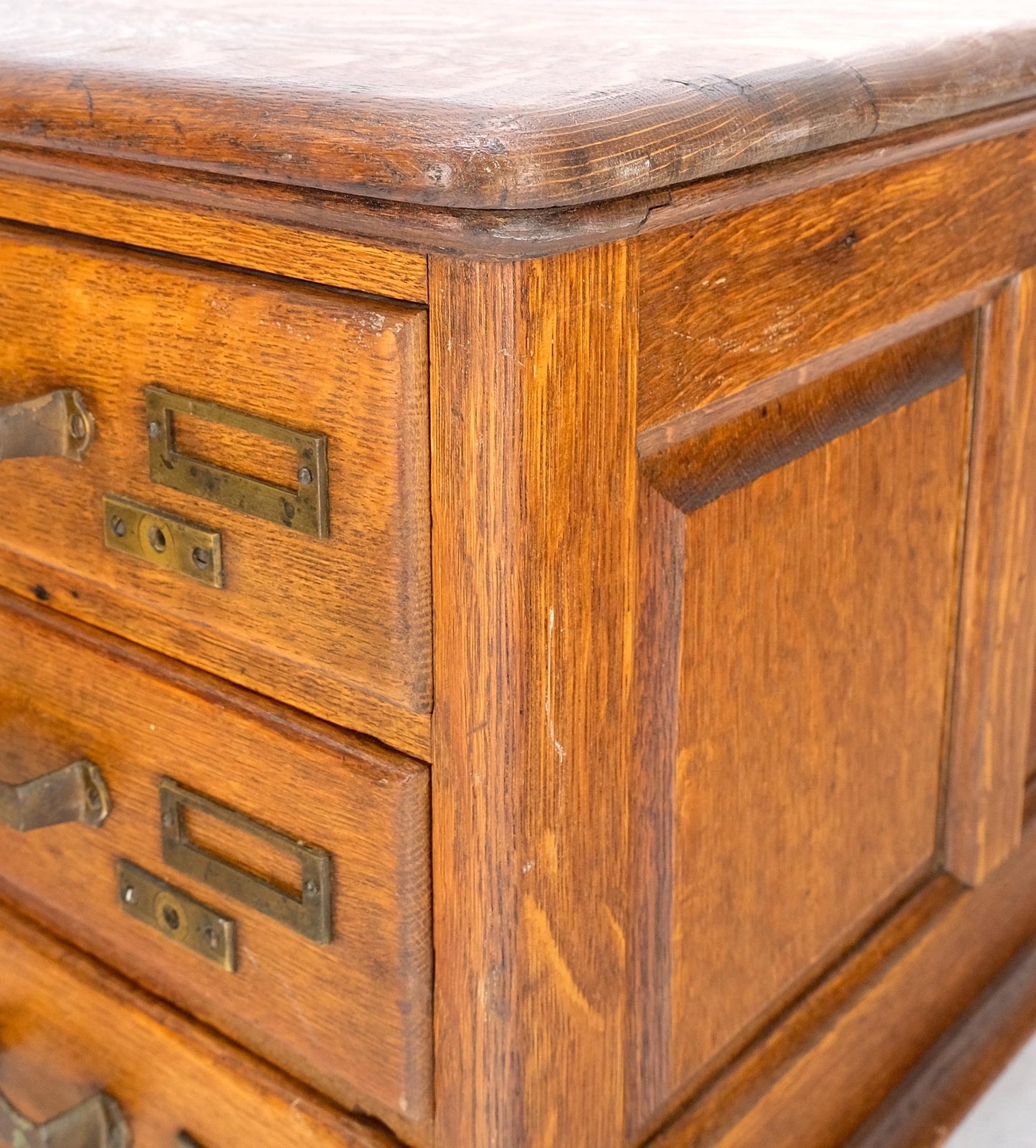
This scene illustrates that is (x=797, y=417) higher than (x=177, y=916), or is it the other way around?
(x=797, y=417)

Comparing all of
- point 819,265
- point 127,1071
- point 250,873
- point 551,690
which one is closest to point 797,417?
point 819,265

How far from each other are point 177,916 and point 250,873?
0.07 meters

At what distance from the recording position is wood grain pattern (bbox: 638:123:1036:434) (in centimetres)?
55

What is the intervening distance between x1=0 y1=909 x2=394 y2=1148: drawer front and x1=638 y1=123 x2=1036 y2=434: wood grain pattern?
36cm

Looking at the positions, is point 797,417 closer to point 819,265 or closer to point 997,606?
point 819,265

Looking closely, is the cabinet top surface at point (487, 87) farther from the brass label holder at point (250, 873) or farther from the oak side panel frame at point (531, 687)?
the brass label holder at point (250, 873)

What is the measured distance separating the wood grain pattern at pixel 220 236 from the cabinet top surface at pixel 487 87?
0.13ft

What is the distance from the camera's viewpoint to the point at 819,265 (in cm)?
61

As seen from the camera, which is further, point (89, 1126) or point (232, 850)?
point (89, 1126)

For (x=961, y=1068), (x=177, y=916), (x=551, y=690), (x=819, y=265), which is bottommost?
(x=961, y=1068)

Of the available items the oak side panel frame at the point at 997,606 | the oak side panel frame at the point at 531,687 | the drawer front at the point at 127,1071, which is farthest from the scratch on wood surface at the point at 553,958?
the oak side panel frame at the point at 997,606

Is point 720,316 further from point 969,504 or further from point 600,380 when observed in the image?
point 969,504

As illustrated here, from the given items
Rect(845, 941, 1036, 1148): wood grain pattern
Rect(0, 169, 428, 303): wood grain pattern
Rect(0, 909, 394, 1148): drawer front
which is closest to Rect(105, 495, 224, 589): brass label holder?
Rect(0, 169, 428, 303): wood grain pattern

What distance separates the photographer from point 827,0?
2.42 ft
